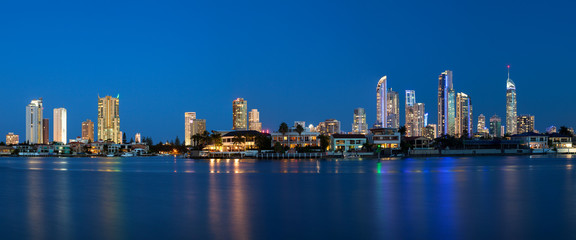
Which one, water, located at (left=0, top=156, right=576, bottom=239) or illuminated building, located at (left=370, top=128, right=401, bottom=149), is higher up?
illuminated building, located at (left=370, top=128, right=401, bottom=149)

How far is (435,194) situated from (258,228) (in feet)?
55.2

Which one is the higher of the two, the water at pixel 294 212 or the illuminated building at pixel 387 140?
the illuminated building at pixel 387 140

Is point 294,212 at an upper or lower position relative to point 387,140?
lower

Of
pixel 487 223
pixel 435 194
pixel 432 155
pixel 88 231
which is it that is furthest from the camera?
pixel 432 155

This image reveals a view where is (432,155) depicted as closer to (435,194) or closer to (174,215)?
(435,194)

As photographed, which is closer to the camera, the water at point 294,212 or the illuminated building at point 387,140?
the water at point 294,212

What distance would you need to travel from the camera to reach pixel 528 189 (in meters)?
36.9

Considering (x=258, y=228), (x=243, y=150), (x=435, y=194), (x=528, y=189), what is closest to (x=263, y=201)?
(x=258, y=228)

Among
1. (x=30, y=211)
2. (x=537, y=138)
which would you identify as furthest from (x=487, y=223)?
(x=537, y=138)

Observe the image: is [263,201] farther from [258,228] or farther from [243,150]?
[243,150]

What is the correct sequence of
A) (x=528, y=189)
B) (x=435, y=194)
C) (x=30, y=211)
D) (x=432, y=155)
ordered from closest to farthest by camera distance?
1. (x=30, y=211)
2. (x=435, y=194)
3. (x=528, y=189)
4. (x=432, y=155)

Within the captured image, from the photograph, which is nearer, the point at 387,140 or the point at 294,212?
the point at 294,212

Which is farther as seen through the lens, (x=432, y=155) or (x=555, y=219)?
(x=432, y=155)

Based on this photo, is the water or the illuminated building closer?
the water
